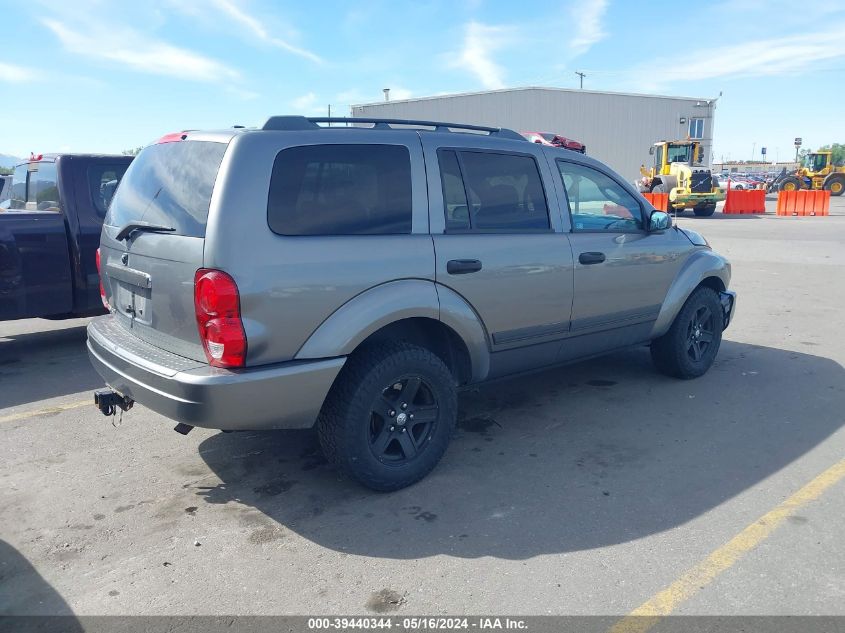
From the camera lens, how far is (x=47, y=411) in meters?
5.02

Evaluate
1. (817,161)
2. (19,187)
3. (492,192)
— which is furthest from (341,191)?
(817,161)

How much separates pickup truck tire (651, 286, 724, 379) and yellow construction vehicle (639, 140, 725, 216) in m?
20.0

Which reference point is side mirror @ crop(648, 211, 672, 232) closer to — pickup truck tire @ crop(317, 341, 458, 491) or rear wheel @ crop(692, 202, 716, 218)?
pickup truck tire @ crop(317, 341, 458, 491)

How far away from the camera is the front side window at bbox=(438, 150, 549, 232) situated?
397cm

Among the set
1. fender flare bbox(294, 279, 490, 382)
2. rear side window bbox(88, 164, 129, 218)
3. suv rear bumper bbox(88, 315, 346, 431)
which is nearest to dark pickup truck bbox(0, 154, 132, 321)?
rear side window bbox(88, 164, 129, 218)

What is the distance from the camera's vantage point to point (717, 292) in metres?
5.95

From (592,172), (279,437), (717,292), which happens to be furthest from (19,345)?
(717,292)

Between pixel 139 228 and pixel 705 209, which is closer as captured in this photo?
pixel 139 228

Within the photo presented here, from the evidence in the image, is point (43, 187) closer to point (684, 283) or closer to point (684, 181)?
point (684, 283)

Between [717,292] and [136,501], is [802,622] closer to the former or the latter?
[136,501]

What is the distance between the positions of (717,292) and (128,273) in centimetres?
478

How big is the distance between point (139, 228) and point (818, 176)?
42188 mm

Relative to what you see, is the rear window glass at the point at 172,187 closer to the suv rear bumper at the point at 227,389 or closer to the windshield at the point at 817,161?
the suv rear bumper at the point at 227,389

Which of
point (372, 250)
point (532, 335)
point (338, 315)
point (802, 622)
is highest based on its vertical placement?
point (372, 250)
